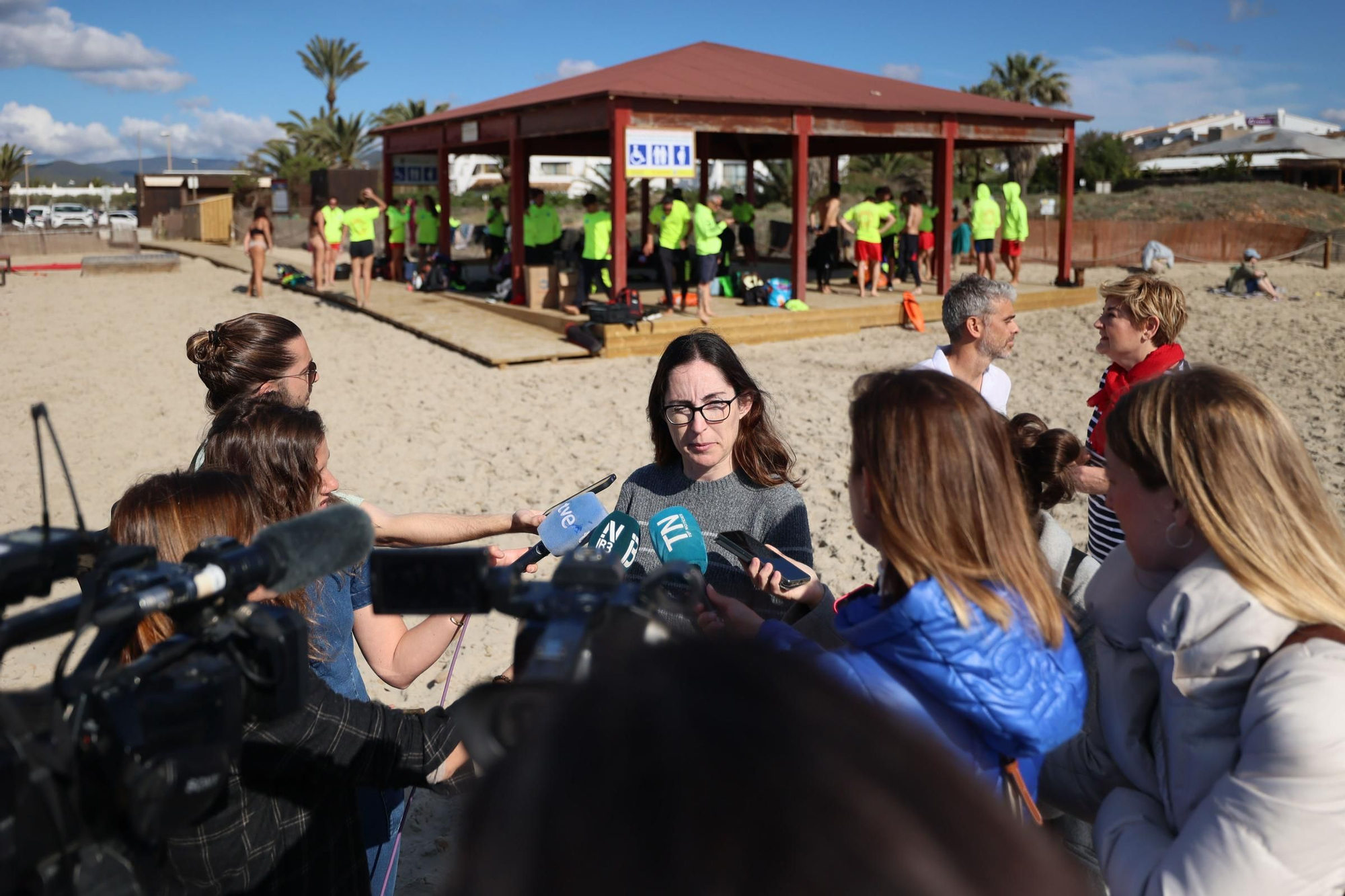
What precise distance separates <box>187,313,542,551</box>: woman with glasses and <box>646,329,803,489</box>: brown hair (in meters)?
0.54

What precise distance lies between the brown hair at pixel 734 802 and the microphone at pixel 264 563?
49cm

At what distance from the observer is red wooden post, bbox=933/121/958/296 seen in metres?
17.4

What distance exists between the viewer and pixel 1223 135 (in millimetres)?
76250

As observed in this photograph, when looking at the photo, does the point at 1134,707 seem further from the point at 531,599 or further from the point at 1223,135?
the point at 1223,135

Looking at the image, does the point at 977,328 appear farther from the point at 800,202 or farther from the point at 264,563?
the point at 800,202

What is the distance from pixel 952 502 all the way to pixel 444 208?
752 inches

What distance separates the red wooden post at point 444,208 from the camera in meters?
19.4

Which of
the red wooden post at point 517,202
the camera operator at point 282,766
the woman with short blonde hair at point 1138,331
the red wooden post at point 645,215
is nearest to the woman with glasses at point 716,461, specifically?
the camera operator at point 282,766

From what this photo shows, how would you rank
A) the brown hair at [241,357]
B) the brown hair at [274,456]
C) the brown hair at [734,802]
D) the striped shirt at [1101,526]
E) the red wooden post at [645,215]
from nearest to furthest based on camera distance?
the brown hair at [734,802]
the brown hair at [274,456]
the brown hair at [241,357]
the striped shirt at [1101,526]
the red wooden post at [645,215]

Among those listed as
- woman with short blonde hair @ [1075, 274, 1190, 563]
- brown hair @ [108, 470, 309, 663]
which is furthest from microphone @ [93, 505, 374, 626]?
woman with short blonde hair @ [1075, 274, 1190, 563]

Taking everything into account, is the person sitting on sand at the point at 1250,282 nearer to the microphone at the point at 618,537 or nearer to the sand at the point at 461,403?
the sand at the point at 461,403

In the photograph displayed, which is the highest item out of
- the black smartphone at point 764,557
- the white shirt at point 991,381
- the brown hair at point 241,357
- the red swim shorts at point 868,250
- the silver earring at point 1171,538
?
the red swim shorts at point 868,250

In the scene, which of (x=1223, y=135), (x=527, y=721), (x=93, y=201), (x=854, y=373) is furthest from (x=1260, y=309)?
(x=93, y=201)

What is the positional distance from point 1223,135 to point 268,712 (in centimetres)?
8844
